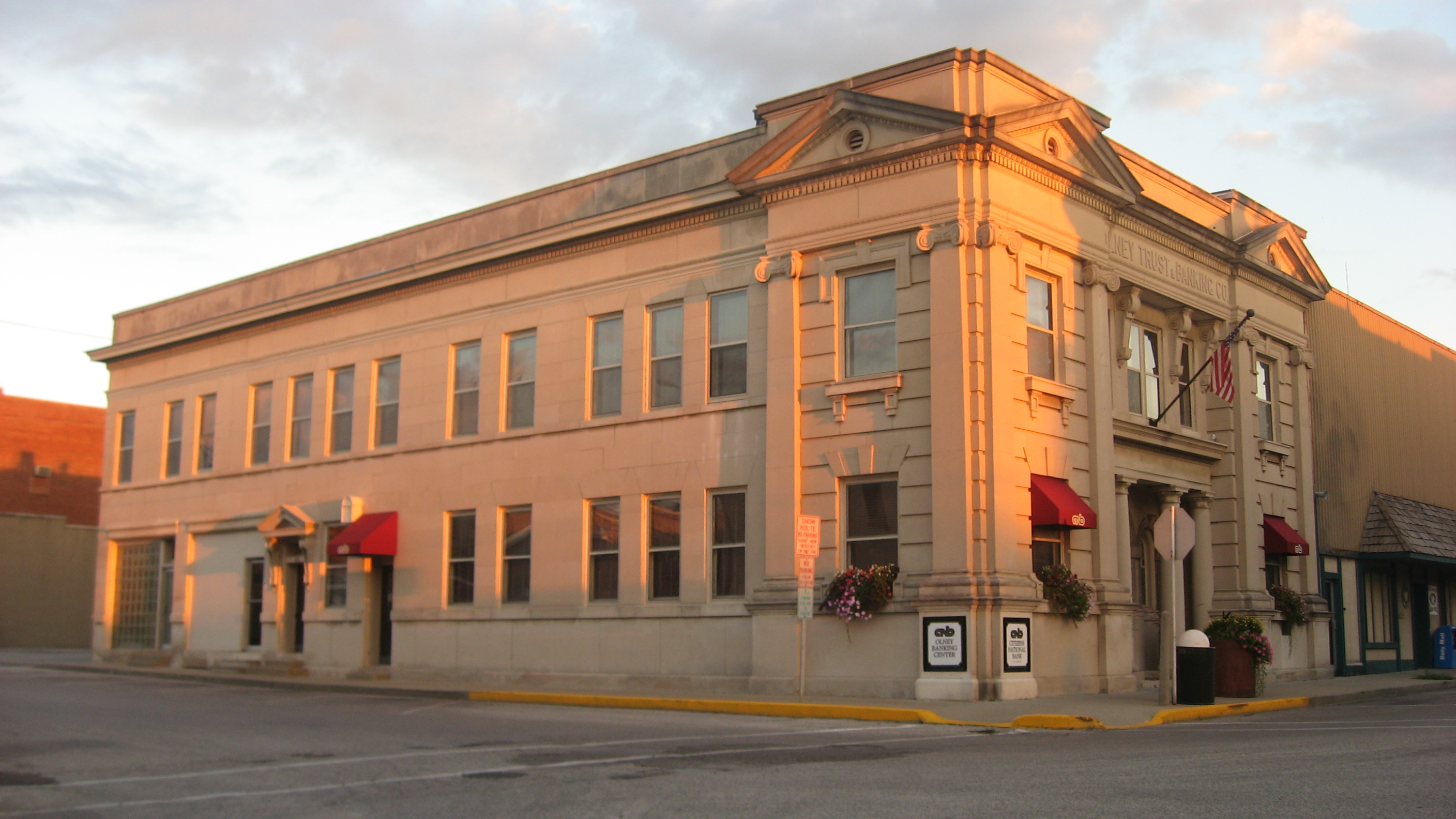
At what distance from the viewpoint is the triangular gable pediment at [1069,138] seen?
71.9ft

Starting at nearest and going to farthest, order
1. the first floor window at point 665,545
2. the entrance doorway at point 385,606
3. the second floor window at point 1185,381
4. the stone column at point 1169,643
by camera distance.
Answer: the stone column at point 1169,643 < the first floor window at point 665,545 < the second floor window at point 1185,381 < the entrance doorway at point 385,606

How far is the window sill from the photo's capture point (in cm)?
2166

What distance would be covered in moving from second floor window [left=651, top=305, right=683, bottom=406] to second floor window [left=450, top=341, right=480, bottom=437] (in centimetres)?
486

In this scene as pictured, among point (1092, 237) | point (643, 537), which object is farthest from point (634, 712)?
point (1092, 237)

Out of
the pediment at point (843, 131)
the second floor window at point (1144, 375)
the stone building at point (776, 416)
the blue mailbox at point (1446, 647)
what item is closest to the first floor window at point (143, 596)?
the stone building at point (776, 416)

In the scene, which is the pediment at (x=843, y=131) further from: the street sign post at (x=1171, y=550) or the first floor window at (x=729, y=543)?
the street sign post at (x=1171, y=550)

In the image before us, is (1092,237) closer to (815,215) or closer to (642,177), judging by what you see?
(815,215)

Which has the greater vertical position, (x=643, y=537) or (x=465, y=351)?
(x=465, y=351)

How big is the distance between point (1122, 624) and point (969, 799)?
14.2 metres

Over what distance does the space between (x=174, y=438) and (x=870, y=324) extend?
22.5 meters

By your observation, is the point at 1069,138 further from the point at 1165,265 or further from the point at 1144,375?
the point at 1144,375

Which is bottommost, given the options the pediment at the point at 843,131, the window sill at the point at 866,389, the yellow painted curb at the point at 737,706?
the yellow painted curb at the point at 737,706

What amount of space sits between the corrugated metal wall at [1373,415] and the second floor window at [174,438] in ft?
94.2

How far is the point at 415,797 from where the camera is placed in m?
10.5
